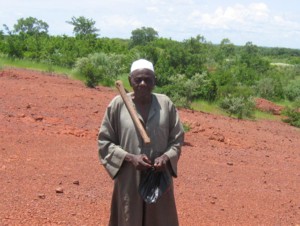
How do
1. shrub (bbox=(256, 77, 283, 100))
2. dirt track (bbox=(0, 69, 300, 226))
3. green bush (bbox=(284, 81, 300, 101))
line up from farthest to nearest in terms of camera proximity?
green bush (bbox=(284, 81, 300, 101)) → shrub (bbox=(256, 77, 283, 100)) → dirt track (bbox=(0, 69, 300, 226))

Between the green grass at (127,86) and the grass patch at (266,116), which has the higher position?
the green grass at (127,86)

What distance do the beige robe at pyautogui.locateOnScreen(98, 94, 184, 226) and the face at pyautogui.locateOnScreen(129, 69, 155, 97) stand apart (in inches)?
4.4

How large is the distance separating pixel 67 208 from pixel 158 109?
2.05 metres

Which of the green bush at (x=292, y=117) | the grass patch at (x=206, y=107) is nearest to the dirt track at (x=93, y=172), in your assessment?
the grass patch at (x=206, y=107)

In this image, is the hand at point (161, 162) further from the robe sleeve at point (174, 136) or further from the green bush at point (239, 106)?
the green bush at point (239, 106)

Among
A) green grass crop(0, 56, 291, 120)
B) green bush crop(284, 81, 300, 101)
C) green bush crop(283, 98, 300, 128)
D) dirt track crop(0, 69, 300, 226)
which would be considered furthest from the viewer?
green bush crop(284, 81, 300, 101)

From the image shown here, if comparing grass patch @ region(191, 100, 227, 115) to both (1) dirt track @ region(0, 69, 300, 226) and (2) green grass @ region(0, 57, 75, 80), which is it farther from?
(2) green grass @ region(0, 57, 75, 80)

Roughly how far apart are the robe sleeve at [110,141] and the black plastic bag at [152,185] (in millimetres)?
172

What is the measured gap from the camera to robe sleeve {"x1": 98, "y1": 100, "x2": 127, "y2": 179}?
8.86 feet

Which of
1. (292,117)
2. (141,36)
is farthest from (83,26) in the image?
(292,117)

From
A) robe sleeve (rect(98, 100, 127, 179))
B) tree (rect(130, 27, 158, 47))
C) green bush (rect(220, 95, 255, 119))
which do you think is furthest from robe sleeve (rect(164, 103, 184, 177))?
tree (rect(130, 27, 158, 47))

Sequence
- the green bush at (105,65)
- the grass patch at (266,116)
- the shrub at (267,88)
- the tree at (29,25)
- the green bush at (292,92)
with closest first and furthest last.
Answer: the green bush at (105,65) < the grass patch at (266,116) < the shrub at (267,88) < the green bush at (292,92) < the tree at (29,25)

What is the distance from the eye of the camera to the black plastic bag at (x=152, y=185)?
8.69 ft

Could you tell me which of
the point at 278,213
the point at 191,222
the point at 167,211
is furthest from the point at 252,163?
the point at 167,211
